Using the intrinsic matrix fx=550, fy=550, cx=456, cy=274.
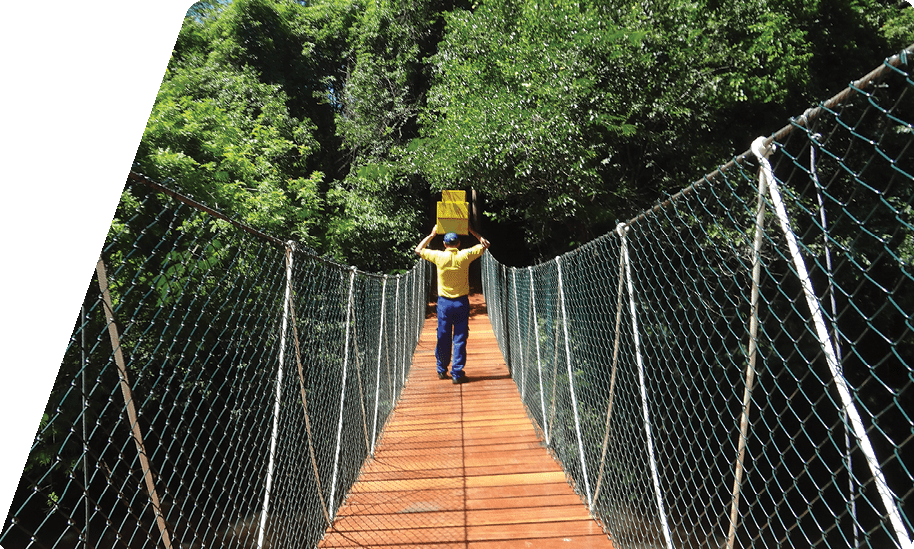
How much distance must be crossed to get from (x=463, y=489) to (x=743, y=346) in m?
1.96

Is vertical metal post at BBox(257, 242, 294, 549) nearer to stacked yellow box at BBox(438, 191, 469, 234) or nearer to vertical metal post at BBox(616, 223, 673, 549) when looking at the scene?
vertical metal post at BBox(616, 223, 673, 549)

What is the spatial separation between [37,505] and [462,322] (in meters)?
4.63

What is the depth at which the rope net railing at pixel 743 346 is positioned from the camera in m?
0.97

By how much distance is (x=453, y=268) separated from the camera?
4.82 m

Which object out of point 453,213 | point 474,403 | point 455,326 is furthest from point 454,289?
point 453,213

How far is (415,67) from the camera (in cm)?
1304

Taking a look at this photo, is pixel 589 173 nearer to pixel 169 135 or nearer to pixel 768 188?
pixel 169 135

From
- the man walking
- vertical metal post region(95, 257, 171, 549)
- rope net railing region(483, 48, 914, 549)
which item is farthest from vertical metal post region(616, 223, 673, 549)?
the man walking

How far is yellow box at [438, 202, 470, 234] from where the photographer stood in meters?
7.67

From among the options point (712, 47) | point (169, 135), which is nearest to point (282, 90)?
point (169, 135)

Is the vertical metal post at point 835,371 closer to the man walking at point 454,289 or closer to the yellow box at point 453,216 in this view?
the man walking at point 454,289

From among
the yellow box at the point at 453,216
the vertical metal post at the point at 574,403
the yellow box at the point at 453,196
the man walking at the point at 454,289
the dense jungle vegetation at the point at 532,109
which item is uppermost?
the dense jungle vegetation at the point at 532,109

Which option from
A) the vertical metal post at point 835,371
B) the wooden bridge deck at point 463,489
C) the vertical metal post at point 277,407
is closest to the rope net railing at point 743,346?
the vertical metal post at point 835,371

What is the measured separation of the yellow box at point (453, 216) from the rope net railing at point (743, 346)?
85 centimetres
